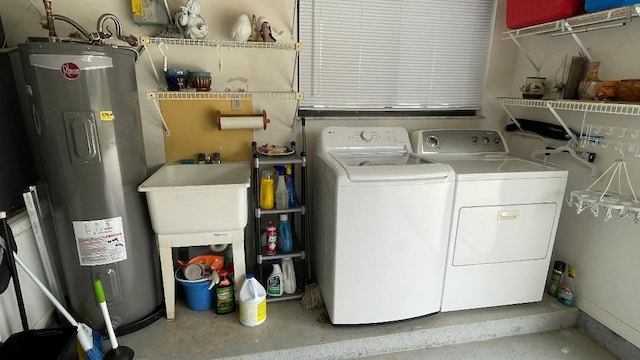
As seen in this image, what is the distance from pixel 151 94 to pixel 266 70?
695mm

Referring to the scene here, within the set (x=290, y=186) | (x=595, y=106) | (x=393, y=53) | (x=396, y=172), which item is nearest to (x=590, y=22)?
(x=595, y=106)

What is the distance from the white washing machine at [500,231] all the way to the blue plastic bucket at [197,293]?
135cm

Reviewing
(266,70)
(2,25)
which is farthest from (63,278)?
(266,70)

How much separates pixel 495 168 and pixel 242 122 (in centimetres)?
147

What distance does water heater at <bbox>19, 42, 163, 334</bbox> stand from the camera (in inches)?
55.9

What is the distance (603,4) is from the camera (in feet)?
4.97

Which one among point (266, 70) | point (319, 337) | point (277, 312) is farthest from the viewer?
point (266, 70)

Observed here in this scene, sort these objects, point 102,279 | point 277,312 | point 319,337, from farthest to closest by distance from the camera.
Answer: point 277,312 < point 319,337 < point 102,279

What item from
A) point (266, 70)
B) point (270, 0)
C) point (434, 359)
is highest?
point (270, 0)

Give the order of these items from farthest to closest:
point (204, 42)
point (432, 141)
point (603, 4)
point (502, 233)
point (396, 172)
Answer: point (432, 141)
point (502, 233)
point (204, 42)
point (396, 172)
point (603, 4)

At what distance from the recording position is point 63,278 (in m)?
1.79

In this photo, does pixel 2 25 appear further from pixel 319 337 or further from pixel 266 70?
pixel 319 337

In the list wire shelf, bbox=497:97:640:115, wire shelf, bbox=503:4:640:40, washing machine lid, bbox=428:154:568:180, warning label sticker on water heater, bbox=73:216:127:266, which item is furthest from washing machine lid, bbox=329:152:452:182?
warning label sticker on water heater, bbox=73:216:127:266

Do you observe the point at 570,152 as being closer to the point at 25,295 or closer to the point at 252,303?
the point at 252,303
